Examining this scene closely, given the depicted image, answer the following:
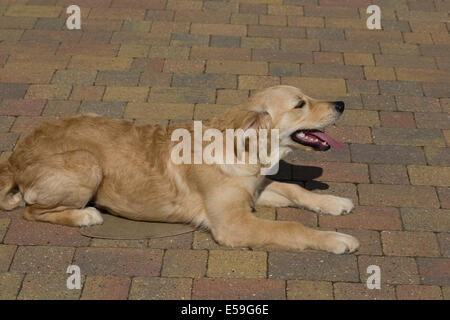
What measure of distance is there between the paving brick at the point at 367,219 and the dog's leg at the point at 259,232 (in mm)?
282

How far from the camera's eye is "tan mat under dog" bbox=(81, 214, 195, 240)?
5.36 meters

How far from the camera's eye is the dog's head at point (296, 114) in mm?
5266

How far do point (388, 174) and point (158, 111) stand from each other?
2.36 metres

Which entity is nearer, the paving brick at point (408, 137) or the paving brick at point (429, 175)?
the paving brick at point (429, 175)

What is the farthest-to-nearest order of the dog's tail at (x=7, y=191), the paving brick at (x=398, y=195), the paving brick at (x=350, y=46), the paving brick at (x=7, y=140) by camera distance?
the paving brick at (x=350, y=46)
the paving brick at (x=7, y=140)
the paving brick at (x=398, y=195)
the dog's tail at (x=7, y=191)

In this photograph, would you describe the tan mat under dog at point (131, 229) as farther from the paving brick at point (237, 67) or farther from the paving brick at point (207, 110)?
the paving brick at point (237, 67)

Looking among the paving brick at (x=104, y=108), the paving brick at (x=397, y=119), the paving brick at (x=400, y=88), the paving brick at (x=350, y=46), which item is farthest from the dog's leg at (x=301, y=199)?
the paving brick at (x=350, y=46)

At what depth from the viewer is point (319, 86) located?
23.9 ft

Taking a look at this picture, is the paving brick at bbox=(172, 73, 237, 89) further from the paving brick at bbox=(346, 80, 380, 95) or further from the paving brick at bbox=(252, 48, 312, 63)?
the paving brick at bbox=(346, 80, 380, 95)

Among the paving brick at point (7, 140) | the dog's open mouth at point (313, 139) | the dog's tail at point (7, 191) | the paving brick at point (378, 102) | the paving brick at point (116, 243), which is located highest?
the paving brick at point (378, 102)

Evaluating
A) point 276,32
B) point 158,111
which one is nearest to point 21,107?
point 158,111

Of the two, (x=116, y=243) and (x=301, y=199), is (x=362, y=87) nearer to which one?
(x=301, y=199)
